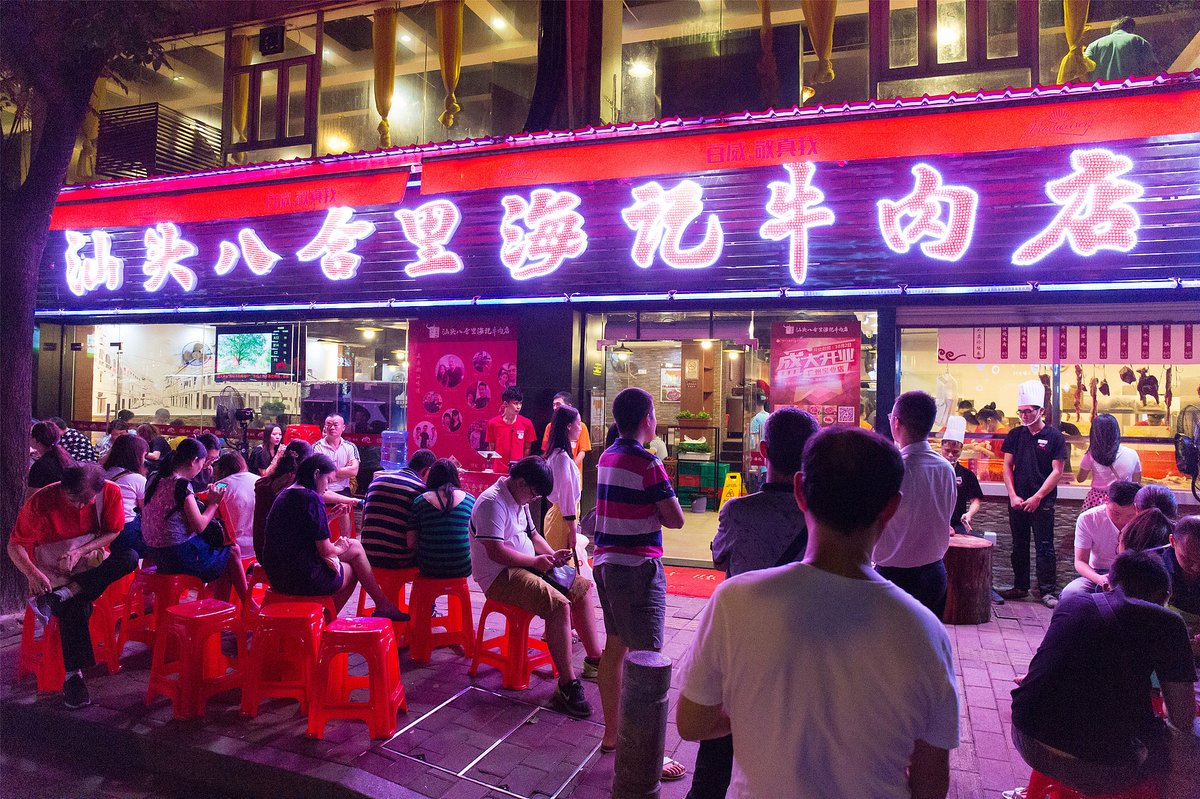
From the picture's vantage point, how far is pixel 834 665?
5.08 feet

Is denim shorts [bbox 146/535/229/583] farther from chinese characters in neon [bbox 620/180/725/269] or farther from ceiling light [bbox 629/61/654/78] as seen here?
ceiling light [bbox 629/61/654/78]

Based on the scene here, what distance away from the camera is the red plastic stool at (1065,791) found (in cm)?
286

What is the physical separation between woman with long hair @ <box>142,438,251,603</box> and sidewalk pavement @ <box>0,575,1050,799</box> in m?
0.85

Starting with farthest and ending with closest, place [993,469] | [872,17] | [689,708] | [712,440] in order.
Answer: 1. [712,440]
2. [993,469]
3. [872,17]
4. [689,708]

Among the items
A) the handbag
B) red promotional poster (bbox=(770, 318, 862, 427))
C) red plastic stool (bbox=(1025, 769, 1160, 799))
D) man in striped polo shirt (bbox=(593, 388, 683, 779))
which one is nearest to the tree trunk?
the handbag

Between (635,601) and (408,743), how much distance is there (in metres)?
1.71

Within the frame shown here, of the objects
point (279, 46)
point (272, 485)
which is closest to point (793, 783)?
point (272, 485)

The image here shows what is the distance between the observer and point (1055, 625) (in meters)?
2.96

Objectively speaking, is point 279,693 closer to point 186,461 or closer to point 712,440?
point 186,461

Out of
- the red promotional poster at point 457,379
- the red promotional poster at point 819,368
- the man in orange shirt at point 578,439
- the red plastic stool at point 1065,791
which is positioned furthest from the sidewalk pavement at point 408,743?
the red promotional poster at point 457,379

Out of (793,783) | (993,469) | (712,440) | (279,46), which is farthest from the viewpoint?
(712,440)

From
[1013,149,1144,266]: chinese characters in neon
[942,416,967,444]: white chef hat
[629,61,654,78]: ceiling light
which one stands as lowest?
[942,416,967,444]: white chef hat

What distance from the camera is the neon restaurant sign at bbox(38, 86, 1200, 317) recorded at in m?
6.56

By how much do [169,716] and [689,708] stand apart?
4.41m
